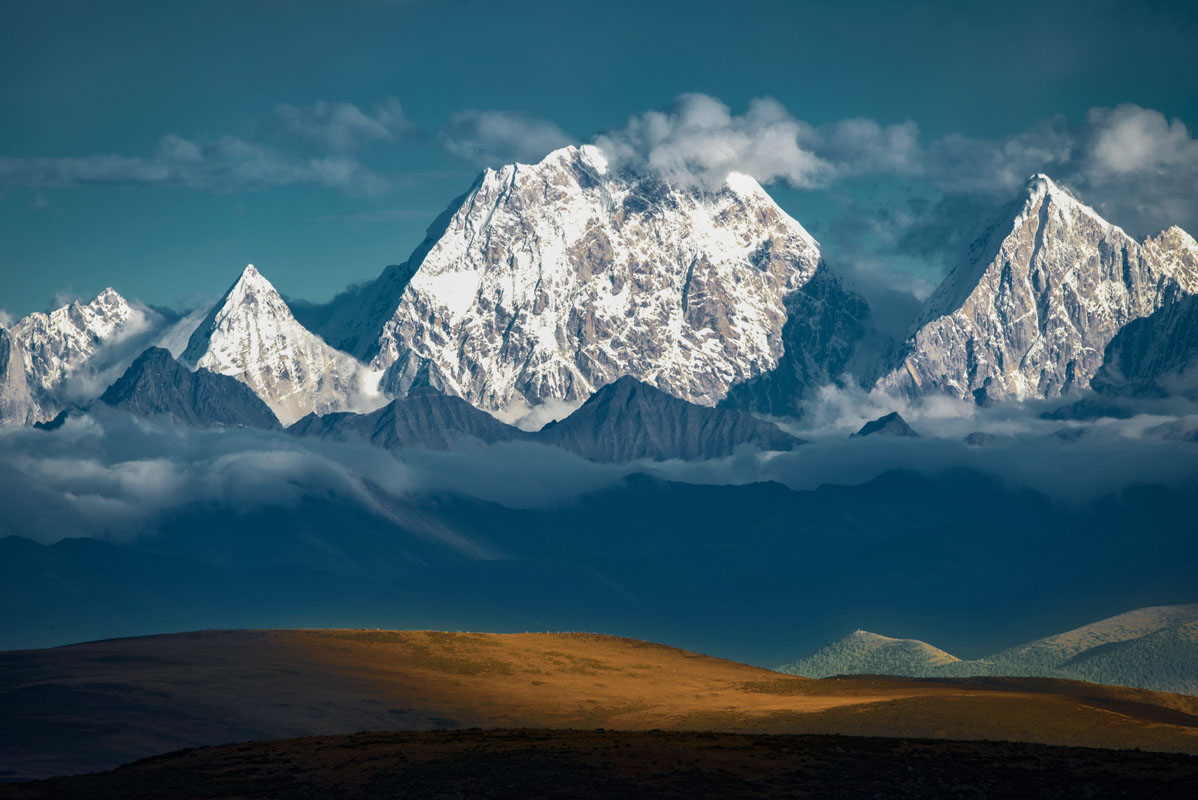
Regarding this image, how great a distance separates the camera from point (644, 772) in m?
106

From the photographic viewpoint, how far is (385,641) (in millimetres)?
196625

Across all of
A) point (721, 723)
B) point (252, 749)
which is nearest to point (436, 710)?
point (721, 723)

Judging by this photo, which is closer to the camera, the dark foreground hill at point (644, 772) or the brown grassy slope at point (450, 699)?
the dark foreground hill at point (644, 772)

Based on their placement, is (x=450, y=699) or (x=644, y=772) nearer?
(x=644, y=772)

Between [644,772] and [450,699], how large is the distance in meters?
62.2

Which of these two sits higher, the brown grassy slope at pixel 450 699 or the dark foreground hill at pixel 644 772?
the brown grassy slope at pixel 450 699

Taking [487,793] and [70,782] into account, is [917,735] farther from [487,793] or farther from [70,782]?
[70,782]

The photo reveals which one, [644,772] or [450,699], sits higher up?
[450,699]

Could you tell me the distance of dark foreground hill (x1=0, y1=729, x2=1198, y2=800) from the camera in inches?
3984

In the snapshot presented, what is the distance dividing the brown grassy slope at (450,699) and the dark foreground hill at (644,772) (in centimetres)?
2027

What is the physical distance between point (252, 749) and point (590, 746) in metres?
25.2

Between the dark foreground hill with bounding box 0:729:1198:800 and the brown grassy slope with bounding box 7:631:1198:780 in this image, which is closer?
the dark foreground hill with bounding box 0:729:1198:800

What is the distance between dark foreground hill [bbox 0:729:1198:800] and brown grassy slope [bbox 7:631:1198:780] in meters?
20.3

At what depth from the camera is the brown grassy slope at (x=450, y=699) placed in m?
136
